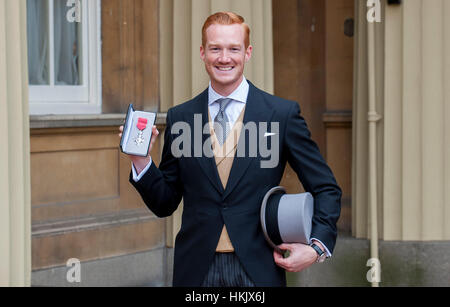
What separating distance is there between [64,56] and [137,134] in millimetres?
3498

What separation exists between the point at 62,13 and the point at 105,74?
0.56 metres

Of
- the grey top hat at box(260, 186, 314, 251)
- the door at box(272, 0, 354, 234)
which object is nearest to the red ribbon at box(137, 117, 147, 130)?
the grey top hat at box(260, 186, 314, 251)

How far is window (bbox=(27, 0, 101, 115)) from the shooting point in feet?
19.4

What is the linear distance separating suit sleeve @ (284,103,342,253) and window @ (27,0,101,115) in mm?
3278

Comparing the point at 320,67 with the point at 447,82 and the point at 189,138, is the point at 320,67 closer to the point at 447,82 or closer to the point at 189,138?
the point at 447,82

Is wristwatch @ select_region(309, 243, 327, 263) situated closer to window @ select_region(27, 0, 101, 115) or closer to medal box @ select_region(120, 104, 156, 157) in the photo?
medal box @ select_region(120, 104, 156, 157)

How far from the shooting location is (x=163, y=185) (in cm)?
298
